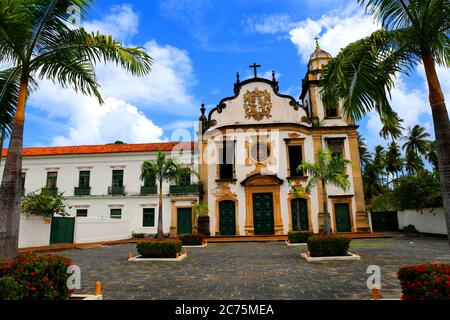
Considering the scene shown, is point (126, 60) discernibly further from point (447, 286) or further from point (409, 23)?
point (447, 286)

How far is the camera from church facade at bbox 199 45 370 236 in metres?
22.1

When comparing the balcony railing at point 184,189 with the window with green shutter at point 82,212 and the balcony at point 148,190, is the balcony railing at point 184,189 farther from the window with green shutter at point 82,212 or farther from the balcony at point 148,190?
the window with green shutter at point 82,212

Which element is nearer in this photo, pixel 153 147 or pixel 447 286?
pixel 447 286

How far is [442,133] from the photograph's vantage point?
15.1ft

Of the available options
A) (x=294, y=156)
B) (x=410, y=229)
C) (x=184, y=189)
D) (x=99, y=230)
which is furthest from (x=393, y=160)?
(x=99, y=230)

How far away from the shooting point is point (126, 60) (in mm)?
6289

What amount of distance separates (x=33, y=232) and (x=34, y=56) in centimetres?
1467

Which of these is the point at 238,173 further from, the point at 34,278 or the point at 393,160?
the point at 393,160

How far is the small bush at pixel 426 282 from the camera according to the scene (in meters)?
3.71

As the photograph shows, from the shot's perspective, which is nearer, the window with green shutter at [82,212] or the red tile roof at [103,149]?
the window with green shutter at [82,212]

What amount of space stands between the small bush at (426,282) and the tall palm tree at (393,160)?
4260 centimetres

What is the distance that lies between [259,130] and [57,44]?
18.4 m

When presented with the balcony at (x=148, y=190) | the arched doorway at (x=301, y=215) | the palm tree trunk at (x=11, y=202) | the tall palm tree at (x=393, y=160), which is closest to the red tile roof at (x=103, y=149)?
the balcony at (x=148, y=190)
